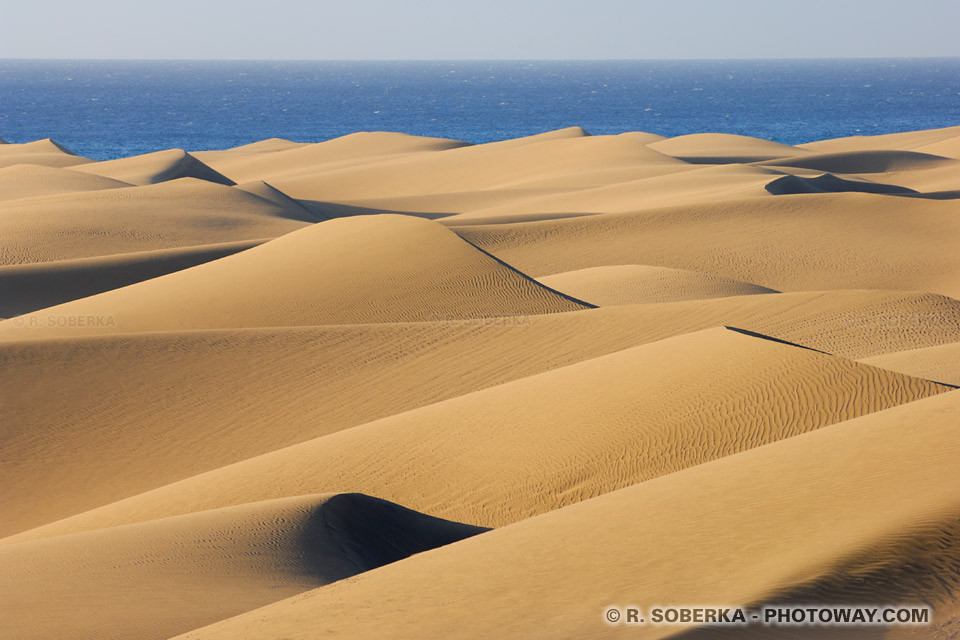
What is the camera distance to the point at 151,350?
39.4ft

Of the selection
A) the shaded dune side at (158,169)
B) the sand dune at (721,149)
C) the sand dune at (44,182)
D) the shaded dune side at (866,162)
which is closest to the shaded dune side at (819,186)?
the shaded dune side at (866,162)

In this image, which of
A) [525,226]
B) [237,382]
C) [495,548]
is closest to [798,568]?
[495,548]

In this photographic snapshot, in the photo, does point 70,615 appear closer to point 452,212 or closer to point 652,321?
point 652,321

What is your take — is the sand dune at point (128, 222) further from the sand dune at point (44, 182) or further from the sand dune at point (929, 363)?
the sand dune at point (929, 363)

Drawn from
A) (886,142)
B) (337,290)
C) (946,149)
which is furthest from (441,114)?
(337,290)

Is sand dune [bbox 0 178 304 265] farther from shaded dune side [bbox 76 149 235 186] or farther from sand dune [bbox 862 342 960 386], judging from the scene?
sand dune [bbox 862 342 960 386]

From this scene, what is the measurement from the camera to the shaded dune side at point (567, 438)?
795cm

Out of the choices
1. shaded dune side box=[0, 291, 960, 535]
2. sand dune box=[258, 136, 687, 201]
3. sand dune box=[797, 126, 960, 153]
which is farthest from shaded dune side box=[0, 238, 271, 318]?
sand dune box=[797, 126, 960, 153]

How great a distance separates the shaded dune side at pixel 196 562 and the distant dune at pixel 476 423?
25 millimetres

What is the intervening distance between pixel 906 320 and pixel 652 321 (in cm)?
438

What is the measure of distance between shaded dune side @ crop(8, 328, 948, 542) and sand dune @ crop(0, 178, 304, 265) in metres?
14.5

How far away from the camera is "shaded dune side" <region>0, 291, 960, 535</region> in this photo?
9.98 m

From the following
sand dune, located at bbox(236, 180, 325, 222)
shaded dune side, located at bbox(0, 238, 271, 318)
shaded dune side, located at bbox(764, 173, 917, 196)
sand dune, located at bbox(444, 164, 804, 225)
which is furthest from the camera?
sand dune, located at bbox(236, 180, 325, 222)

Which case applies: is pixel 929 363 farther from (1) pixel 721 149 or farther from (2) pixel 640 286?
(1) pixel 721 149
